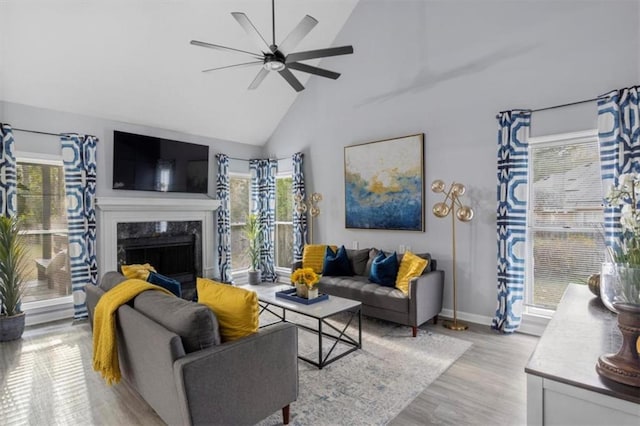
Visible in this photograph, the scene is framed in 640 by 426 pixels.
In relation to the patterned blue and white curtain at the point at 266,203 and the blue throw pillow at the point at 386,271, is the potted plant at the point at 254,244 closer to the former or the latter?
the patterned blue and white curtain at the point at 266,203

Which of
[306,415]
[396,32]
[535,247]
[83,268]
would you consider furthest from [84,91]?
[535,247]

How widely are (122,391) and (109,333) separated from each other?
2.35 feet

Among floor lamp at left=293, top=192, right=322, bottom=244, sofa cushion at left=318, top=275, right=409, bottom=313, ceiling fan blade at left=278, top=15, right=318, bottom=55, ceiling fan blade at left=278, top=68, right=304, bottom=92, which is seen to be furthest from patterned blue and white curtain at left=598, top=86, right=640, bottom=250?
floor lamp at left=293, top=192, right=322, bottom=244

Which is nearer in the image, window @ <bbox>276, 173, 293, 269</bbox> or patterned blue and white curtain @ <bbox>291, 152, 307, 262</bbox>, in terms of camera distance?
patterned blue and white curtain @ <bbox>291, 152, 307, 262</bbox>

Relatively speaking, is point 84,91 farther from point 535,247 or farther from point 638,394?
point 535,247

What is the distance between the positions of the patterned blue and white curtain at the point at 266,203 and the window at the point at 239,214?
0.22 m

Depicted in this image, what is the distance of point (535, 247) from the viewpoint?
3904 mm

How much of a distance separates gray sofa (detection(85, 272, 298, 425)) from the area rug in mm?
368

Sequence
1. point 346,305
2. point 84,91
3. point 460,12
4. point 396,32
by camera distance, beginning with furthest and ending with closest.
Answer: point 396,32, point 84,91, point 460,12, point 346,305

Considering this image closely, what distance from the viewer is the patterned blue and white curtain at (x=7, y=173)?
4047 millimetres

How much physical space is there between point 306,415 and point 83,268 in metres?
4.02

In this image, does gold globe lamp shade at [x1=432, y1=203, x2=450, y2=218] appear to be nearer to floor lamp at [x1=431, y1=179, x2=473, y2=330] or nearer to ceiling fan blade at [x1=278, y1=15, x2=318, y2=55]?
floor lamp at [x1=431, y1=179, x2=473, y2=330]

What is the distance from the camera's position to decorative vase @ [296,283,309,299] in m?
3.53

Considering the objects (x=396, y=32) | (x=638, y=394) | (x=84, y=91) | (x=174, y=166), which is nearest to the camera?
(x=638, y=394)
